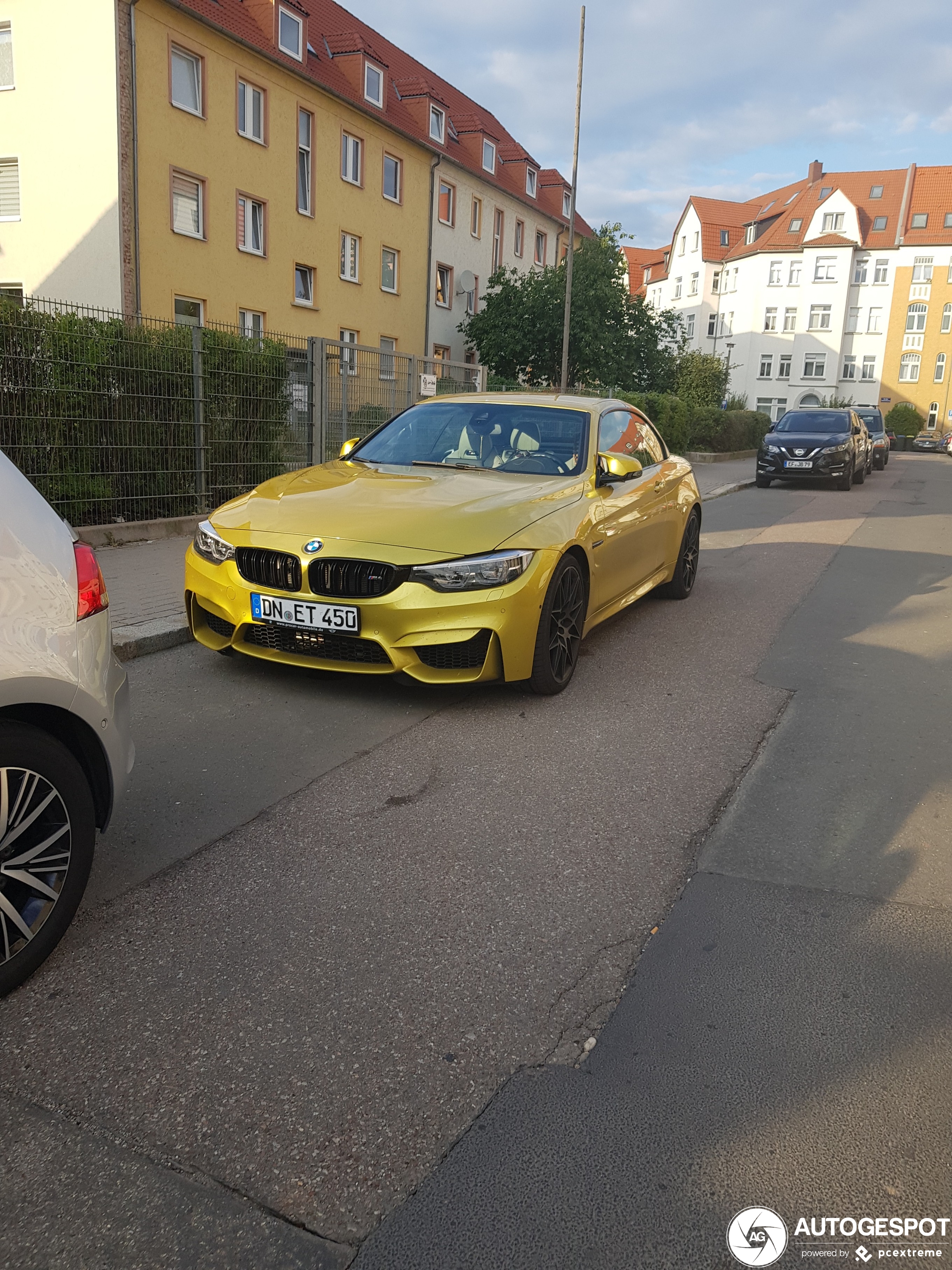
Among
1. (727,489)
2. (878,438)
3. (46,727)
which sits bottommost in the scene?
(727,489)

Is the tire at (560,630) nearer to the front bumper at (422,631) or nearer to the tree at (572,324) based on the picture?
the front bumper at (422,631)

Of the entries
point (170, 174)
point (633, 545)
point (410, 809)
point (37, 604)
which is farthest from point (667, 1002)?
point (170, 174)

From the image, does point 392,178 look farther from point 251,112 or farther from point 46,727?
point 46,727

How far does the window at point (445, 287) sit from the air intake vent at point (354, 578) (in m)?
→ 32.6

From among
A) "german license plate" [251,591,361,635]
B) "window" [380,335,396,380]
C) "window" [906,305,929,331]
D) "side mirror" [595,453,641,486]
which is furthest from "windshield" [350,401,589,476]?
"window" [906,305,929,331]

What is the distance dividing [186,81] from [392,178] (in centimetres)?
986

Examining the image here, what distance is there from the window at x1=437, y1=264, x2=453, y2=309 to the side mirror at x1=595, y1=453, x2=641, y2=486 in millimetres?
31192

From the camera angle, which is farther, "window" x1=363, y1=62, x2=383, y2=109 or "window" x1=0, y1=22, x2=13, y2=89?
"window" x1=363, y1=62, x2=383, y2=109

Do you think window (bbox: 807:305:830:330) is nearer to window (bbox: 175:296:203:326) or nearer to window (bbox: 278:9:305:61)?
window (bbox: 278:9:305:61)

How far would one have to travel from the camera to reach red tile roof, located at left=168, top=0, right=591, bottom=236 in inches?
995

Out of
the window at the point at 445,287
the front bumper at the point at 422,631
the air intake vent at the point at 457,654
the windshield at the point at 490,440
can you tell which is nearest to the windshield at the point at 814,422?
the window at the point at 445,287

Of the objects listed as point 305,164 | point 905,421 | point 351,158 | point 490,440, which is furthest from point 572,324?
point 905,421

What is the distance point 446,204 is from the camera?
117 feet

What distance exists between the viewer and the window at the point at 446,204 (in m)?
35.2
